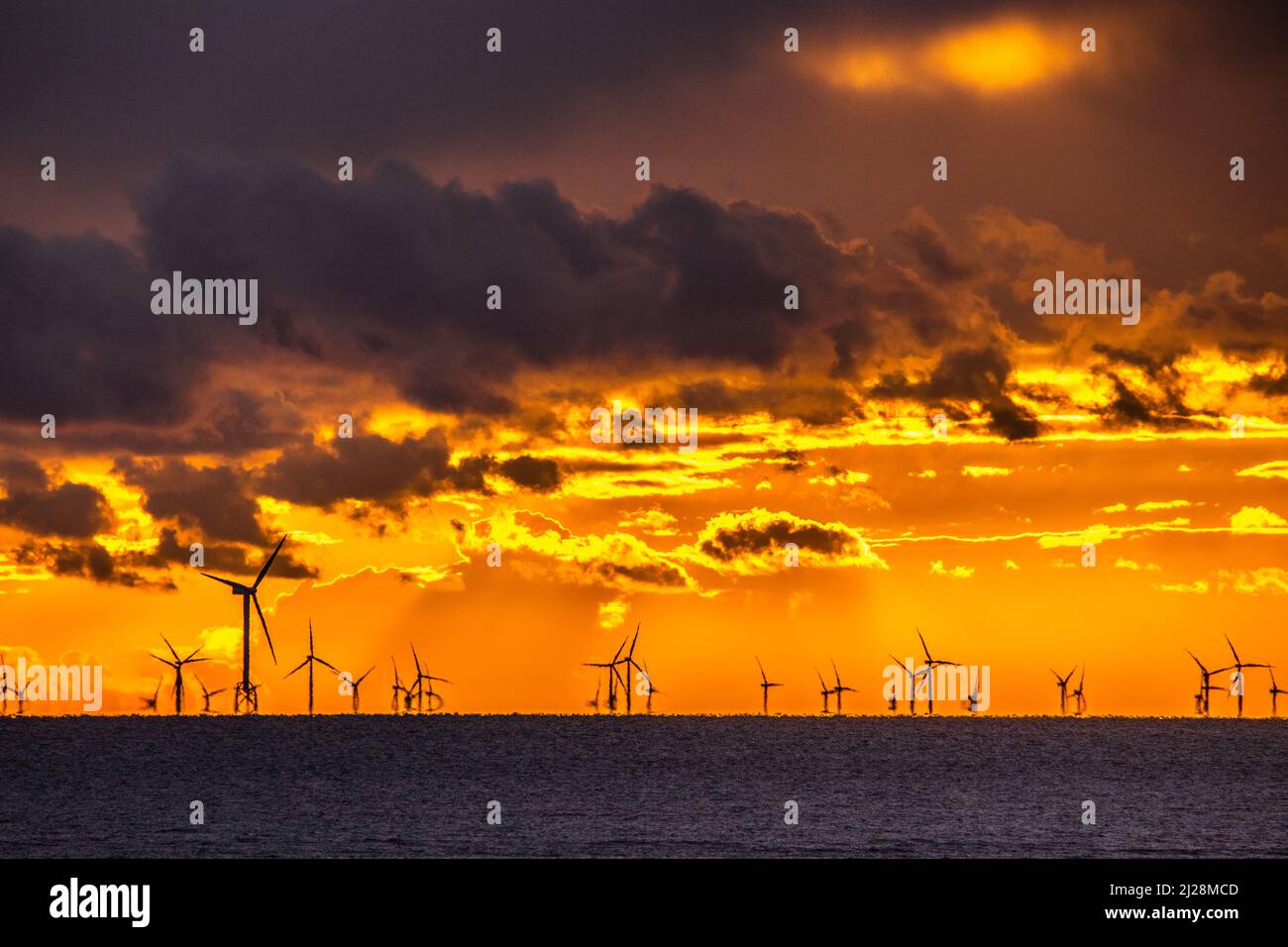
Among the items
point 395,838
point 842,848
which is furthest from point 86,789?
point 842,848

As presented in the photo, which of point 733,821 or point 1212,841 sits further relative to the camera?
point 733,821

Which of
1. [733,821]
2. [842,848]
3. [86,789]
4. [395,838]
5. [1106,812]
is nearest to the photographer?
[842,848]

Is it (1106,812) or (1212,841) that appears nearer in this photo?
(1212,841)
